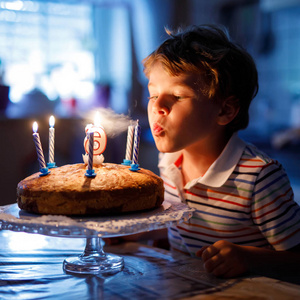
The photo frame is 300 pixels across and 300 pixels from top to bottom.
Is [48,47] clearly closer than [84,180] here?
No

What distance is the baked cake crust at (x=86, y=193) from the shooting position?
88 cm

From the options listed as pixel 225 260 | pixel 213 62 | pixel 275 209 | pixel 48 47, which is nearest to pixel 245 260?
pixel 225 260

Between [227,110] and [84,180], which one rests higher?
[227,110]

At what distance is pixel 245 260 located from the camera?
0.97 m

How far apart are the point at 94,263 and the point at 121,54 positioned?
12.1 ft

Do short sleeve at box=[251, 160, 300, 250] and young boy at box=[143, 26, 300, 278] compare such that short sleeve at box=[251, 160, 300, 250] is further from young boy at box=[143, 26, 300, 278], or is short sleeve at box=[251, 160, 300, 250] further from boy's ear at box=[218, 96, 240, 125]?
boy's ear at box=[218, 96, 240, 125]

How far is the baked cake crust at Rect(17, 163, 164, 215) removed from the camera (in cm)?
88

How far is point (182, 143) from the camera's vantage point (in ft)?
3.64

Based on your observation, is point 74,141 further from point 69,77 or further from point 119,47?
point 119,47

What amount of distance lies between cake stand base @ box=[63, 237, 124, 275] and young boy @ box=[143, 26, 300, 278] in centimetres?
23

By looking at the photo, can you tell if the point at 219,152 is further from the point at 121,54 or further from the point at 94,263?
the point at 121,54

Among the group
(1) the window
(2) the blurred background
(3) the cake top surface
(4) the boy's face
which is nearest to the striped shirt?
(4) the boy's face

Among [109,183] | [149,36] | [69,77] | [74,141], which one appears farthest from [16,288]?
[149,36]

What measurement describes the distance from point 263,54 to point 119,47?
179cm
